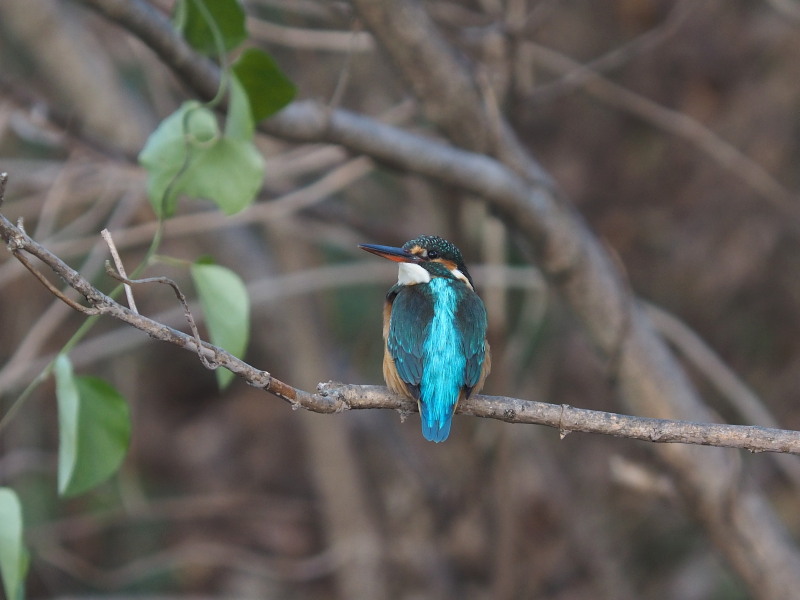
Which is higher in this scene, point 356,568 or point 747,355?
point 747,355

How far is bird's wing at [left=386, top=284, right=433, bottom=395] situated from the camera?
192cm

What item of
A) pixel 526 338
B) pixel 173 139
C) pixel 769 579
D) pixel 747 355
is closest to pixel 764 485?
pixel 747 355

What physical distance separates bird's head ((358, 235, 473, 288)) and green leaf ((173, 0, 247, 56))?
0.61 m

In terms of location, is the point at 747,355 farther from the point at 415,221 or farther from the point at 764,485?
the point at 415,221

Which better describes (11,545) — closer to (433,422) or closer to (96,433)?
(96,433)

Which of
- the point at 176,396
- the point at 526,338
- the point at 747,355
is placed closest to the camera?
the point at 526,338

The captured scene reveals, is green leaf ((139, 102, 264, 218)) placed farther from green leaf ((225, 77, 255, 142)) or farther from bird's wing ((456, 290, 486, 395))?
bird's wing ((456, 290, 486, 395))

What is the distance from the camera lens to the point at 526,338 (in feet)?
13.1

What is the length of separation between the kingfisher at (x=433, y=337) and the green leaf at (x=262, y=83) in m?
0.36

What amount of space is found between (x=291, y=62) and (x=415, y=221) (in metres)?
0.96

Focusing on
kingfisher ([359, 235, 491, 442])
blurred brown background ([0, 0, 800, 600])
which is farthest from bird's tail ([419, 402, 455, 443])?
blurred brown background ([0, 0, 800, 600])

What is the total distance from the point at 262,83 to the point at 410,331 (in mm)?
606

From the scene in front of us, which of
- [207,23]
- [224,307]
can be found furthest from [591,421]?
[207,23]

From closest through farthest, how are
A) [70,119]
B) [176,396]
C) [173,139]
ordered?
[173,139], [70,119], [176,396]
